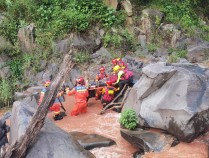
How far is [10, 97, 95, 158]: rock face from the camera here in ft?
15.7

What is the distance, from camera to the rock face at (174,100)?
22.2 ft

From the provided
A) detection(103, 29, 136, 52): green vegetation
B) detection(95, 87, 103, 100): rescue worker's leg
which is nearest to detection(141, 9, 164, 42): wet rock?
detection(103, 29, 136, 52): green vegetation

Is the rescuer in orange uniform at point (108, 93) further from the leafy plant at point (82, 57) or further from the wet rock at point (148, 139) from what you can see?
the leafy plant at point (82, 57)

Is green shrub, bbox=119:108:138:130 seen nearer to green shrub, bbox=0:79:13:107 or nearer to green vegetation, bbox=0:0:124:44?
green shrub, bbox=0:79:13:107

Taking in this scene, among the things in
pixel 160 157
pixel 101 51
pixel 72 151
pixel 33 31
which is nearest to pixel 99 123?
pixel 160 157

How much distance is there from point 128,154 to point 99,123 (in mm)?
1941

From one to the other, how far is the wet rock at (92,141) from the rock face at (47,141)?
1.64 metres

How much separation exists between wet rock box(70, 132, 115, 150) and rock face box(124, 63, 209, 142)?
1000mm

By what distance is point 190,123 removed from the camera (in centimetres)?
669

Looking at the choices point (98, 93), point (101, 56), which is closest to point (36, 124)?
point (98, 93)

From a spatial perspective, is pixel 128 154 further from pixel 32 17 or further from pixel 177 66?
pixel 32 17

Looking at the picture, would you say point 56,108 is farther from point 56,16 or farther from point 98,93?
point 56,16

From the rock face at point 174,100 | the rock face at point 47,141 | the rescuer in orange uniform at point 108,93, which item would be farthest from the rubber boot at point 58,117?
the rock face at point 47,141

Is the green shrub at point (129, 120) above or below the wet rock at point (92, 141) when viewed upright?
above
